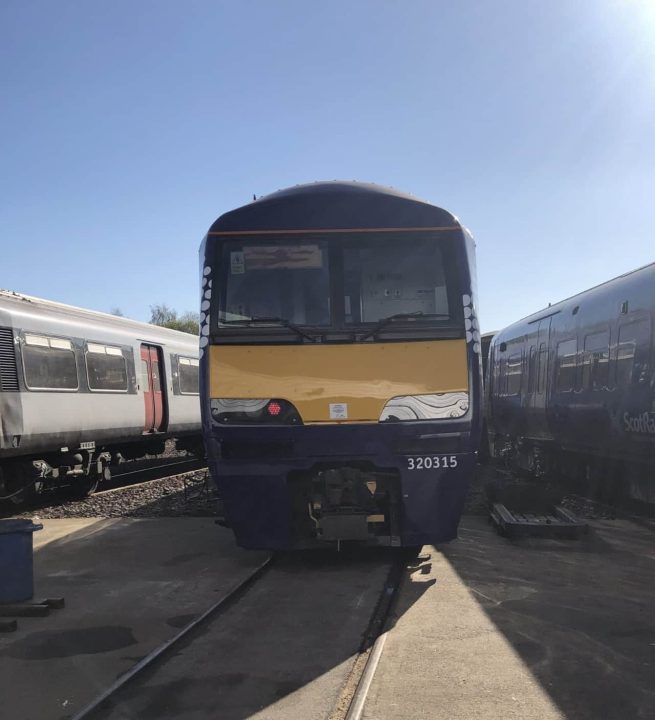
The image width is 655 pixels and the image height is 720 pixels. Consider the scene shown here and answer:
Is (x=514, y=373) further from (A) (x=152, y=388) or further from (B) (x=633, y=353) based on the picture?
(A) (x=152, y=388)

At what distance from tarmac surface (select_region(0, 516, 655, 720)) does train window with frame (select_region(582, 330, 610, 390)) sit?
294 centimetres

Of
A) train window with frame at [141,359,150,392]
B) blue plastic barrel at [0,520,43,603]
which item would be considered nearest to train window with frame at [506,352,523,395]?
train window with frame at [141,359,150,392]

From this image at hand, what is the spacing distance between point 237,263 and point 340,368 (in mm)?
1419

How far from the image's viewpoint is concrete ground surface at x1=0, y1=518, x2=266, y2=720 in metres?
4.41

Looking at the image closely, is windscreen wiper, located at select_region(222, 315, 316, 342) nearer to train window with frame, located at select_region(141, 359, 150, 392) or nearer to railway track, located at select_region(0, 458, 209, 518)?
railway track, located at select_region(0, 458, 209, 518)

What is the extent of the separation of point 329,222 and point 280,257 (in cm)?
57

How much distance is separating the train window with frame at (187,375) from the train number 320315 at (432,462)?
11.5m

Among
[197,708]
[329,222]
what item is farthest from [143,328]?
[197,708]

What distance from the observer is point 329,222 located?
22.2ft

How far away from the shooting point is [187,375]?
58.8 ft

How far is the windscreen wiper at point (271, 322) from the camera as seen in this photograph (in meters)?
6.50

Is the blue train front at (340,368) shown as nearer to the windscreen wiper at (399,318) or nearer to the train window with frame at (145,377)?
the windscreen wiper at (399,318)

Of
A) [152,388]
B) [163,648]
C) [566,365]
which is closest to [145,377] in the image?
[152,388]

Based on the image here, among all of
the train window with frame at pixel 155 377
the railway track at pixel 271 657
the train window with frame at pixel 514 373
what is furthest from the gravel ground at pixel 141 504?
the train window with frame at pixel 514 373
